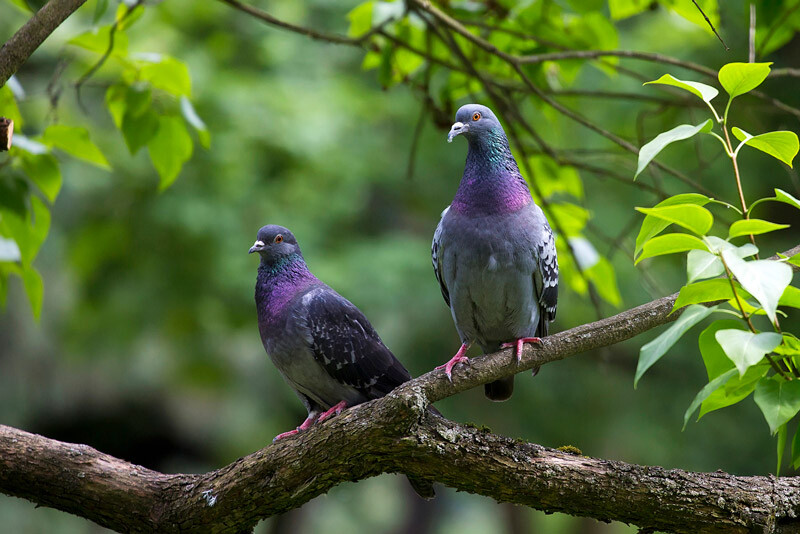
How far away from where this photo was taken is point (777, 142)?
2.29 meters

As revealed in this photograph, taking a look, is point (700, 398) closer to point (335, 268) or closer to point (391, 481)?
point (335, 268)

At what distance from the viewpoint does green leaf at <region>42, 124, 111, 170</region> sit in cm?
368

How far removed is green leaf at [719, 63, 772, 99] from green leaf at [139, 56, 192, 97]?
8.23ft

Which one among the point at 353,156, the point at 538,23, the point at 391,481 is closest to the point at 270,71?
the point at 353,156

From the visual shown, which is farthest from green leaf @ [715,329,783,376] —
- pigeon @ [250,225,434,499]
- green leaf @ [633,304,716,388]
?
pigeon @ [250,225,434,499]

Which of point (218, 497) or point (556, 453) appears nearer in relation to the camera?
point (556, 453)

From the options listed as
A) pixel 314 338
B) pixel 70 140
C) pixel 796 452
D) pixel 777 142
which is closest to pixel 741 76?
pixel 777 142

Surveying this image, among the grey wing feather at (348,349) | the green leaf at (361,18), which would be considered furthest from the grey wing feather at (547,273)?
the green leaf at (361,18)

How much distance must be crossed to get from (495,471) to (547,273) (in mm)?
1243

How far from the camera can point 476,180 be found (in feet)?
13.1

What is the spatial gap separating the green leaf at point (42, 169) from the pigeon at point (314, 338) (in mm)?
1019

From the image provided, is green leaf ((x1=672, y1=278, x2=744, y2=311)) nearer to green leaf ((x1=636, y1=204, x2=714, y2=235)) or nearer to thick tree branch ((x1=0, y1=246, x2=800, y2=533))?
green leaf ((x1=636, y1=204, x2=714, y2=235))

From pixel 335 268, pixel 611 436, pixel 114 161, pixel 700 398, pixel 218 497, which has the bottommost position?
pixel 218 497

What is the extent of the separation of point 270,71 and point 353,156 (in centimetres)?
150
